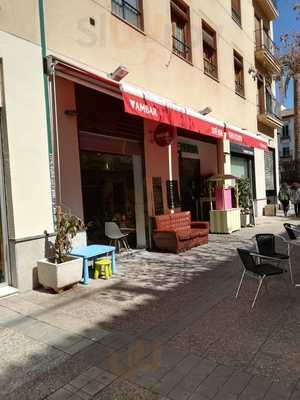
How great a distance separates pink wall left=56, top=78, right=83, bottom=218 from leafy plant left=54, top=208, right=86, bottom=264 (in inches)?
25.3

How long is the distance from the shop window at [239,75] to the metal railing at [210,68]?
2.56 meters

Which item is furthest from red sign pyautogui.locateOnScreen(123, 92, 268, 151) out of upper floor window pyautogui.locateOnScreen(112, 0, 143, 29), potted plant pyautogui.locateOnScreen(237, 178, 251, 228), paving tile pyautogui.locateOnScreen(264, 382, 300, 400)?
paving tile pyautogui.locateOnScreen(264, 382, 300, 400)

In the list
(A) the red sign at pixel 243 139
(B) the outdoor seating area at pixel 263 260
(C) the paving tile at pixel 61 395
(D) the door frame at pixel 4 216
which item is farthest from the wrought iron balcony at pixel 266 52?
(C) the paving tile at pixel 61 395

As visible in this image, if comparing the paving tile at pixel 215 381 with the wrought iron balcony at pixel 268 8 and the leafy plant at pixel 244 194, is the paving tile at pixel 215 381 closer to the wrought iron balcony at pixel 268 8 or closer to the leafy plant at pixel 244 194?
the leafy plant at pixel 244 194

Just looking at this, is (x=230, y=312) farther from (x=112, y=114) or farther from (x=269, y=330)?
(x=112, y=114)

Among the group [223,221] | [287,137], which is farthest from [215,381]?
[287,137]

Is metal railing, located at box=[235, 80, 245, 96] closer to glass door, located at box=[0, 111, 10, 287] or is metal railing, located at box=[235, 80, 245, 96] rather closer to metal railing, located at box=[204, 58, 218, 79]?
metal railing, located at box=[204, 58, 218, 79]

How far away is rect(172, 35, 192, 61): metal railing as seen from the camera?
1122 centimetres

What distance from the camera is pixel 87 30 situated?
7.50 metres

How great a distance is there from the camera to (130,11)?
30.2 feet

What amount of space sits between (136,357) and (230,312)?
174cm

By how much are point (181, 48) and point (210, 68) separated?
233 cm

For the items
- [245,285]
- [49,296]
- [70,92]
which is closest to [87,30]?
[70,92]

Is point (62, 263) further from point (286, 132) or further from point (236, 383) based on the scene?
point (286, 132)
